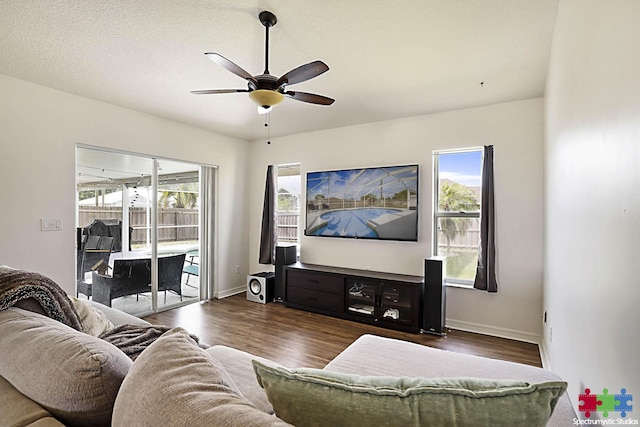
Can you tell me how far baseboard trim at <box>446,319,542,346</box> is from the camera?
3.37m

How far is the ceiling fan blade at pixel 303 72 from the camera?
2076mm

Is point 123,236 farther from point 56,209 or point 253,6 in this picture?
point 253,6

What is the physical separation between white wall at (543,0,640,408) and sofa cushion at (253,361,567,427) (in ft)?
1.01

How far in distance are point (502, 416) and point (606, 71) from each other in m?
1.06

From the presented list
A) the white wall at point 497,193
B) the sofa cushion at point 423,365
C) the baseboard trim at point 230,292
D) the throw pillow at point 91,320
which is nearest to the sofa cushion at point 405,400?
the sofa cushion at point 423,365

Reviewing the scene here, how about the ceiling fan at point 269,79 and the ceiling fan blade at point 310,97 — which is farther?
the ceiling fan blade at point 310,97

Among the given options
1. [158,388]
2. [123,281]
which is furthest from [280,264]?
[158,388]

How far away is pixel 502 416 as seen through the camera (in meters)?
0.66

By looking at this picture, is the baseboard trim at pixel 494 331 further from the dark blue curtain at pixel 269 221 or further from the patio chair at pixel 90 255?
the patio chair at pixel 90 255

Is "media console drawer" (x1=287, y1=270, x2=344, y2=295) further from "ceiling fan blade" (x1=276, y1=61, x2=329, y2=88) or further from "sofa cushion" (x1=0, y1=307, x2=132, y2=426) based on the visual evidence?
"sofa cushion" (x1=0, y1=307, x2=132, y2=426)

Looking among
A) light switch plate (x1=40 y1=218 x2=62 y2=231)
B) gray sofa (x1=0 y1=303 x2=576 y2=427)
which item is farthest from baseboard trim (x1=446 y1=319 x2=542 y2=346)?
light switch plate (x1=40 y1=218 x2=62 y2=231)

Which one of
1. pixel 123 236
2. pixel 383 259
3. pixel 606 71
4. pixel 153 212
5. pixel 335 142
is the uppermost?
pixel 335 142

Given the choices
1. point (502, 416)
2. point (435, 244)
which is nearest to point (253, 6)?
point (502, 416)

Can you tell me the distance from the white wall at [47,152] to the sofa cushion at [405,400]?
11.8ft
